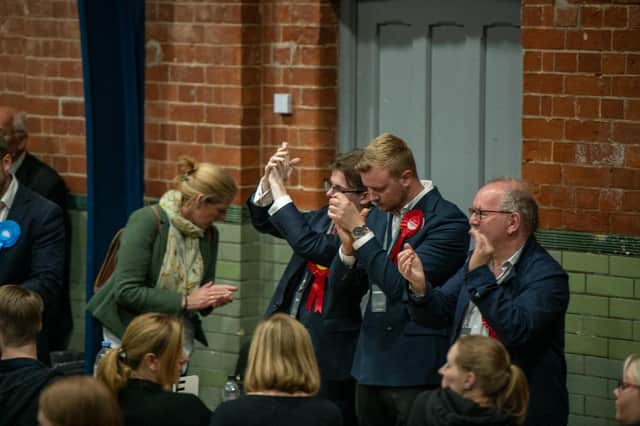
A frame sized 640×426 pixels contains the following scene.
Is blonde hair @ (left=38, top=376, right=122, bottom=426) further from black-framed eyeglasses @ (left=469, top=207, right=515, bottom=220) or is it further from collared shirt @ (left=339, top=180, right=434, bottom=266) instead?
collared shirt @ (left=339, top=180, right=434, bottom=266)

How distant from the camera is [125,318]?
694cm

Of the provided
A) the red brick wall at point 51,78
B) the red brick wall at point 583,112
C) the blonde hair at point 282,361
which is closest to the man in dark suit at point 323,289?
the red brick wall at point 583,112

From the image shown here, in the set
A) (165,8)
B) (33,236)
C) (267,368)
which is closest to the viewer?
(267,368)

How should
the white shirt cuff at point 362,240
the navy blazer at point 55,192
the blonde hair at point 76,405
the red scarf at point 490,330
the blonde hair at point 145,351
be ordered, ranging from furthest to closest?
the navy blazer at point 55,192 → the white shirt cuff at point 362,240 → the red scarf at point 490,330 → the blonde hair at point 145,351 → the blonde hair at point 76,405

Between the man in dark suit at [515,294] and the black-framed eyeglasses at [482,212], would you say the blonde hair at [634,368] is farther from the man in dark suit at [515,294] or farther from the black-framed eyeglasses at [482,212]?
the black-framed eyeglasses at [482,212]

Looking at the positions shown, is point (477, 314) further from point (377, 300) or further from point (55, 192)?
point (55, 192)

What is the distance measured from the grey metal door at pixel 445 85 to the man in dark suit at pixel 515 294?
1.87 meters

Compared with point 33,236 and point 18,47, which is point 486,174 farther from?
point 18,47

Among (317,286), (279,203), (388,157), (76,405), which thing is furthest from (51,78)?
(76,405)

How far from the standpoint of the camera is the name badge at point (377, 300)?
20.2 feet

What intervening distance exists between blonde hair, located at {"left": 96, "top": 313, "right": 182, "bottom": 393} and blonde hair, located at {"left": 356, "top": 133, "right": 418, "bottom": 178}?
127 cm

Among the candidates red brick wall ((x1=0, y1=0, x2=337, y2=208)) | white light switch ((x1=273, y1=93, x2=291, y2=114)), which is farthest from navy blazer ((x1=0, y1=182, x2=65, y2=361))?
white light switch ((x1=273, y1=93, x2=291, y2=114))

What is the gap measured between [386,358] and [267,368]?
120 centimetres

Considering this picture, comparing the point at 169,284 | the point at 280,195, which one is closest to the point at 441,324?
the point at 280,195
